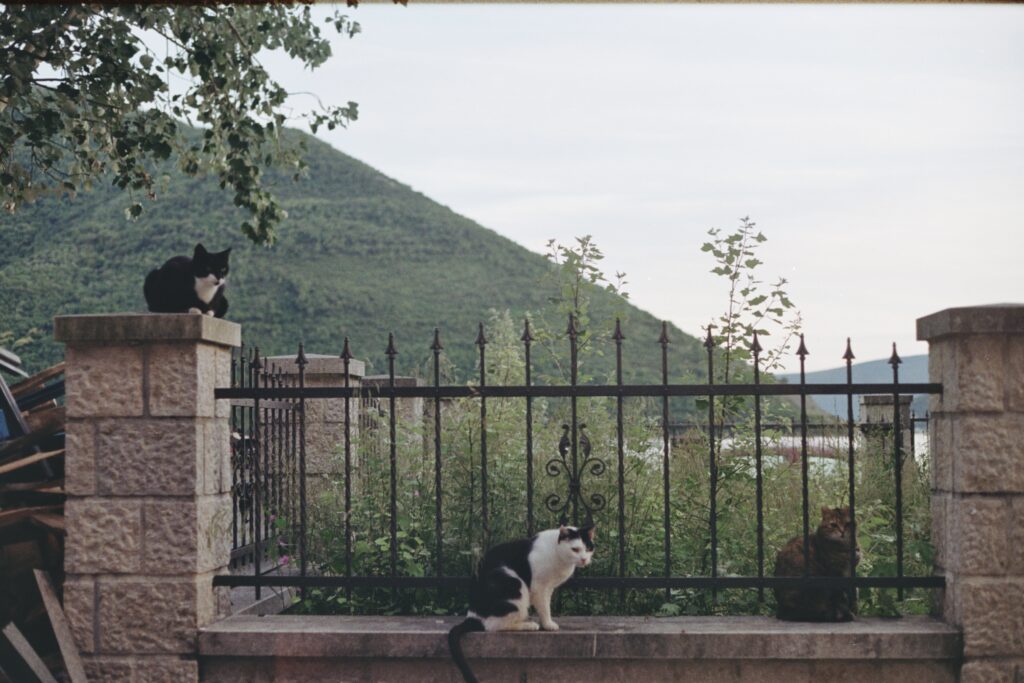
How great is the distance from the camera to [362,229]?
63.2 m

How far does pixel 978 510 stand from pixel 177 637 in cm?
432

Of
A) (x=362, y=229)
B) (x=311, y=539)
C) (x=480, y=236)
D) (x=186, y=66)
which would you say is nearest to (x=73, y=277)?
(x=362, y=229)

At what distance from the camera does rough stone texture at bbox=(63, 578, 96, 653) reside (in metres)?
5.69

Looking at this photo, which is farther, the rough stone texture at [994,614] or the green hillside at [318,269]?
the green hillside at [318,269]

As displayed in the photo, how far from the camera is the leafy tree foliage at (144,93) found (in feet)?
31.7

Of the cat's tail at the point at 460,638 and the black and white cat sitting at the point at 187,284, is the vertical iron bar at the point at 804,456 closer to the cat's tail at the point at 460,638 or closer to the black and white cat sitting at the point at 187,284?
the cat's tail at the point at 460,638

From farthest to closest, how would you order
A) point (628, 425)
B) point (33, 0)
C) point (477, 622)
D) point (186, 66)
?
point (186, 66), point (33, 0), point (628, 425), point (477, 622)

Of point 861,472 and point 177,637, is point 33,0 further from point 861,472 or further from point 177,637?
point 861,472

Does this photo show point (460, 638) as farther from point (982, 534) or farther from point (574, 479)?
point (982, 534)

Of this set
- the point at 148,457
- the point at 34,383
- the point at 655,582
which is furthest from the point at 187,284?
the point at 655,582

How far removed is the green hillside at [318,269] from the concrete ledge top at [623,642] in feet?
119

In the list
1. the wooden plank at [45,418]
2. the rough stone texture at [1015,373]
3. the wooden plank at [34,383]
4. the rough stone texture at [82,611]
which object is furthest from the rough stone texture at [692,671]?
the wooden plank at [34,383]

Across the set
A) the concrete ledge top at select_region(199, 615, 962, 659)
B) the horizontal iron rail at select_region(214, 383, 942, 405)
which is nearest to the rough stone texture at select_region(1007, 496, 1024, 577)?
the concrete ledge top at select_region(199, 615, 962, 659)

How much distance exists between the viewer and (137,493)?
5.68 meters
